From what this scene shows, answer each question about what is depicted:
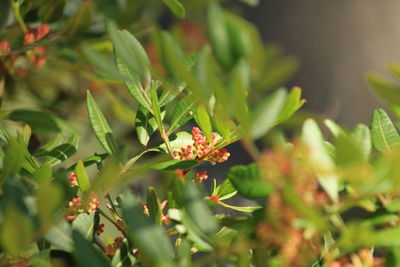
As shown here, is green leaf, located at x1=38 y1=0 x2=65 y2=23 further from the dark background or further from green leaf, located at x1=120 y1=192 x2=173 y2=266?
the dark background

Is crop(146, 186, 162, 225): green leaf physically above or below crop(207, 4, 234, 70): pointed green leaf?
below

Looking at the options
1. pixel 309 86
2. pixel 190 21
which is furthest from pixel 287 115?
pixel 309 86

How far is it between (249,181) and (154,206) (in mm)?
82

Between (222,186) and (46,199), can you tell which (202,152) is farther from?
(46,199)

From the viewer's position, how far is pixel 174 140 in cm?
50

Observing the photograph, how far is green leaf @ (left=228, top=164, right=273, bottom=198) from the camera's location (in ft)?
1.21

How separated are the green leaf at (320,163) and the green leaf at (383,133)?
105 mm

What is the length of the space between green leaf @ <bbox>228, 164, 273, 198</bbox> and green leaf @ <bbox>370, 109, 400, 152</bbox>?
0.41ft

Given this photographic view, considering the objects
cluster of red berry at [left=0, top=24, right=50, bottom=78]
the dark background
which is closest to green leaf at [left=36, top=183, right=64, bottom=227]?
cluster of red berry at [left=0, top=24, right=50, bottom=78]

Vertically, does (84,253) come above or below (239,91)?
below

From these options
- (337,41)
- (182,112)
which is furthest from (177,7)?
(337,41)

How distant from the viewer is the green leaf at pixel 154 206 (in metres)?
0.42

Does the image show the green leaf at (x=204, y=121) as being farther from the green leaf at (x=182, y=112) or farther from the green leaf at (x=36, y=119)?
the green leaf at (x=36, y=119)

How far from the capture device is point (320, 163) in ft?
1.10
